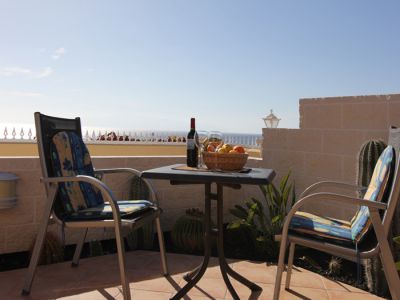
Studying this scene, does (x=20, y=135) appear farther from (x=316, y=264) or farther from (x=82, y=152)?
(x=316, y=264)

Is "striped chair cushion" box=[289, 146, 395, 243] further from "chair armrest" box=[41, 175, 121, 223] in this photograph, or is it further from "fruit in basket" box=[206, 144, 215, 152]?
"chair armrest" box=[41, 175, 121, 223]

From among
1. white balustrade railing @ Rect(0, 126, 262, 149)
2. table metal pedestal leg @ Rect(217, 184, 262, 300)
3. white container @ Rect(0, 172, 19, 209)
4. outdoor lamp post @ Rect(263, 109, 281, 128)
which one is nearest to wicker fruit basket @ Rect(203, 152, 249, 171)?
table metal pedestal leg @ Rect(217, 184, 262, 300)

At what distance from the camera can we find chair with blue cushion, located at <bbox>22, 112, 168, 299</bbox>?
1.89m

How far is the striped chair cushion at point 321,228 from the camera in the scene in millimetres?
1725

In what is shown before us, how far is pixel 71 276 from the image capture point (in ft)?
8.03

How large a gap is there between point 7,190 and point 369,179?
2527 millimetres

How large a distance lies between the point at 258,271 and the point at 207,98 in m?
7.22

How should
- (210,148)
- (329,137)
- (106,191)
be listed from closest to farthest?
1. (106,191)
2. (210,148)
3. (329,137)

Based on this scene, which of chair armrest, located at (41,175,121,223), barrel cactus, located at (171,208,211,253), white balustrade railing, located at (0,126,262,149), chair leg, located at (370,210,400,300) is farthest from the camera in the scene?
white balustrade railing, located at (0,126,262,149)

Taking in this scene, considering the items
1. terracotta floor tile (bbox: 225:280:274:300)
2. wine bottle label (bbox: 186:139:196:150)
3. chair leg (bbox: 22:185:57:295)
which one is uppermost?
wine bottle label (bbox: 186:139:196:150)

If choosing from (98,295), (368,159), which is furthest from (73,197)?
(368,159)

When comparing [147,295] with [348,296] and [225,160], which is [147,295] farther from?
[348,296]

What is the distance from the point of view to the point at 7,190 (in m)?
2.59

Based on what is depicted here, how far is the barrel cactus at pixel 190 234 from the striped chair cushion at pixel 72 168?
0.90 m
